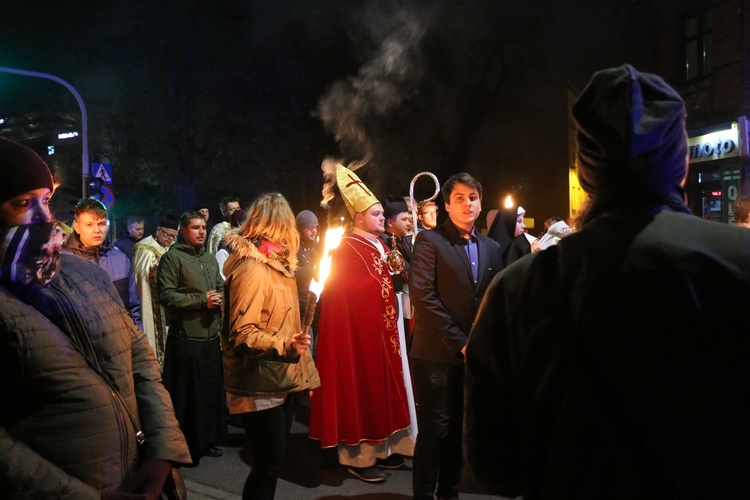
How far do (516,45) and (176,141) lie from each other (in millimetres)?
11225

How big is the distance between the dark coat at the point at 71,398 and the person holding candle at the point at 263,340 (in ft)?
4.31

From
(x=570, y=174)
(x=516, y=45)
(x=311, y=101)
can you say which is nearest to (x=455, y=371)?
(x=516, y=45)

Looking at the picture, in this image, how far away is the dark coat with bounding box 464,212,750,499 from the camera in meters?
1.34

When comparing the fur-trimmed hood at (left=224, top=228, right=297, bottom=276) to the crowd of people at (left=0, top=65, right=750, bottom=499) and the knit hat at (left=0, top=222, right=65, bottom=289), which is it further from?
the knit hat at (left=0, top=222, right=65, bottom=289)

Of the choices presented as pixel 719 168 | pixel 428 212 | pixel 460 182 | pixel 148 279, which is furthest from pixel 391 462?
pixel 719 168

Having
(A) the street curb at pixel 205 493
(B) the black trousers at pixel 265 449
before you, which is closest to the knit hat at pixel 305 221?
Answer: (A) the street curb at pixel 205 493

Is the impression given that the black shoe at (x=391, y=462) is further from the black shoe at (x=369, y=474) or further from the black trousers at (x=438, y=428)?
the black trousers at (x=438, y=428)

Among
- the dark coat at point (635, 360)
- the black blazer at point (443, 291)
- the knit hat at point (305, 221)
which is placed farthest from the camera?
the knit hat at point (305, 221)

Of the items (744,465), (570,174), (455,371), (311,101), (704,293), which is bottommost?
(455,371)

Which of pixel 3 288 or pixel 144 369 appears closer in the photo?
pixel 3 288

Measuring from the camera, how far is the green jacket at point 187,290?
5.55 meters

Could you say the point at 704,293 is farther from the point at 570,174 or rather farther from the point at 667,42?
the point at 570,174

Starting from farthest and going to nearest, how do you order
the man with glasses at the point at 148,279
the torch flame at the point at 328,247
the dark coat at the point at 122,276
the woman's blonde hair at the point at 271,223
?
the man with glasses at the point at 148,279
the dark coat at the point at 122,276
the torch flame at the point at 328,247
the woman's blonde hair at the point at 271,223

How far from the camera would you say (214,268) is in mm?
5895
